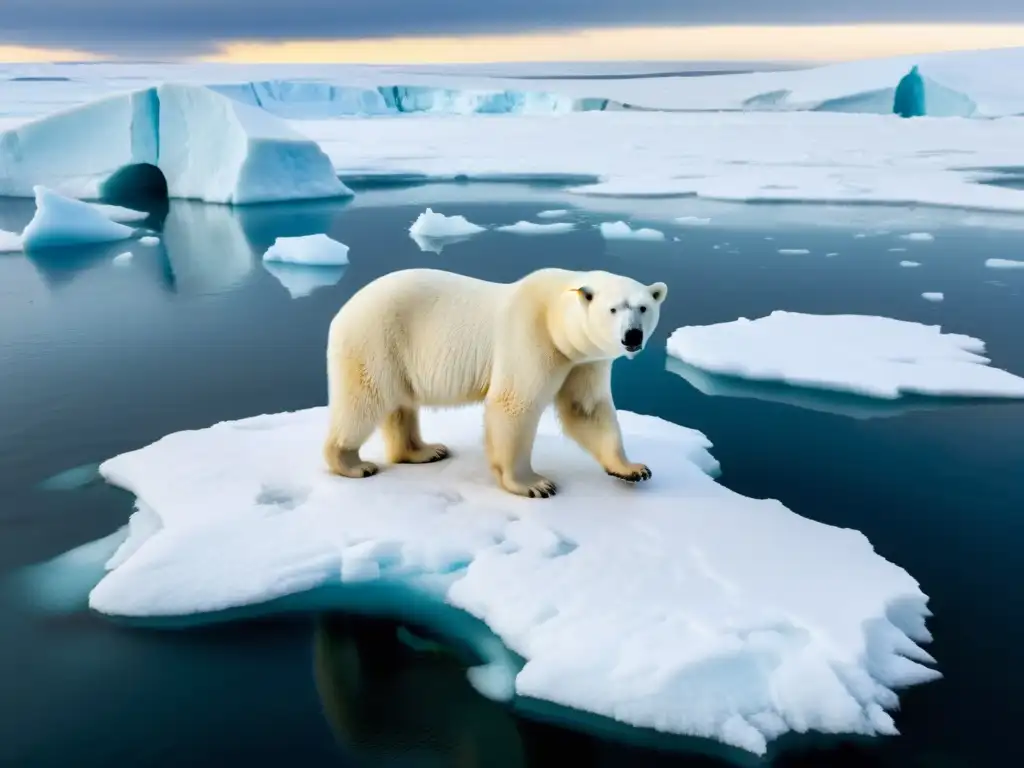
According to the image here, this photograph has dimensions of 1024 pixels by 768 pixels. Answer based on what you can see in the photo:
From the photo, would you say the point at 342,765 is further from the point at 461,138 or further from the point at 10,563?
the point at 461,138

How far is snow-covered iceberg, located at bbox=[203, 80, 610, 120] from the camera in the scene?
1226 inches

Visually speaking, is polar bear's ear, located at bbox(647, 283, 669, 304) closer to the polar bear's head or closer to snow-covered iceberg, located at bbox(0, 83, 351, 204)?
the polar bear's head

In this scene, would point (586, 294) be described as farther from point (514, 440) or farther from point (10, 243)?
point (10, 243)

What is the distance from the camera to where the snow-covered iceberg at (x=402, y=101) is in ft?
102

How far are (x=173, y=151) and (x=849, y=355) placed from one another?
10854 millimetres

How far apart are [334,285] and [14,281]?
2.79m

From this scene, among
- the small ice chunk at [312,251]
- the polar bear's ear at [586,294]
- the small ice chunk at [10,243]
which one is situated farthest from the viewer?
the small ice chunk at [10,243]

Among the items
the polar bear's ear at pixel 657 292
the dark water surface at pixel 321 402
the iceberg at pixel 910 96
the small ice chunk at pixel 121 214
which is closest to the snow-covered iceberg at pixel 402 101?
the iceberg at pixel 910 96

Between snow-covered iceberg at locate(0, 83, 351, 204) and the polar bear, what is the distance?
9880 millimetres

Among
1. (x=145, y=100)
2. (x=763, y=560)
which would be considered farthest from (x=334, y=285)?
(x=145, y=100)

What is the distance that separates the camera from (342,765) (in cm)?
206

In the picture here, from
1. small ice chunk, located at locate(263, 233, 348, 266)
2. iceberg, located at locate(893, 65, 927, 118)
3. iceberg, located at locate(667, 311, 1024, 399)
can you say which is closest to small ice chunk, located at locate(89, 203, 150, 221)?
small ice chunk, located at locate(263, 233, 348, 266)

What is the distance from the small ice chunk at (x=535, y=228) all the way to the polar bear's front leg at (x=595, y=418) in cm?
717

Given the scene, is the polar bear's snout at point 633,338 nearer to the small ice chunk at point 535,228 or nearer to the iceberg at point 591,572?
the iceberg at point 591,572
